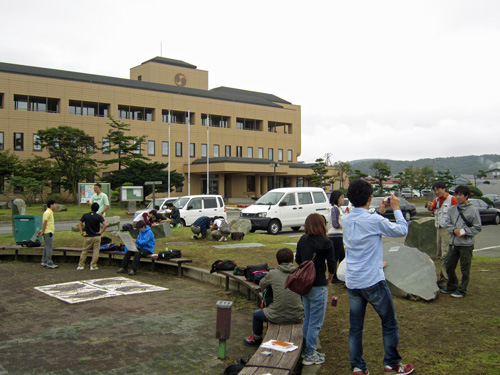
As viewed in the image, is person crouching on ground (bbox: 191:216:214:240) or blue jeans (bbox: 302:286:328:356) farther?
person crouching on ground (bbox: 191:216:214:240)

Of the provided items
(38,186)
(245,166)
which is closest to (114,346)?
(38,186)

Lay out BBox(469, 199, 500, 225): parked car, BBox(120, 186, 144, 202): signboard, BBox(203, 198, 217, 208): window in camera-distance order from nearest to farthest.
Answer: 1. BBox(203, 198, 217, 208): window
2. BBox(469, 199, 500, 225): parked car
3. BBox(120, 186, 144, 202): signboard

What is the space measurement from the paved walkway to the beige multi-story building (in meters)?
33.2

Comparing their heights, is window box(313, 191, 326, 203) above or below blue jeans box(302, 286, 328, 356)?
above

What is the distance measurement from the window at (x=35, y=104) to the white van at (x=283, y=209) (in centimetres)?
3796

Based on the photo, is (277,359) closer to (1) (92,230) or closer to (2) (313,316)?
(2) (313,316)

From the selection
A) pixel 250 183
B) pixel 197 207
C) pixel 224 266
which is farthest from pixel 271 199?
pixel 250 183

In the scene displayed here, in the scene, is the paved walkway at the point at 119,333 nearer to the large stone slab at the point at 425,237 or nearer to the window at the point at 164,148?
the large stone slab at the point at 425,237

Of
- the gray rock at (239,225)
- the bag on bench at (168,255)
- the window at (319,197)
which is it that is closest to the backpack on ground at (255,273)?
the bag on bench at (168,255)

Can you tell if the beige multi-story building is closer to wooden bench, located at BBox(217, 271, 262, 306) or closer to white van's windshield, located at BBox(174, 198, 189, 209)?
white van's windshield, located at BBox(174, 198, 189, 209)

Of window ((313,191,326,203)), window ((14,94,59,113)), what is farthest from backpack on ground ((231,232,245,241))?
window ((14,94,59,113))

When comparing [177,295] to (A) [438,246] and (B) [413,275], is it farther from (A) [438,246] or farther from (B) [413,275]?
(A) [438,246]

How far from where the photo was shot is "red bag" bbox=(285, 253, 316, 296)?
466cm

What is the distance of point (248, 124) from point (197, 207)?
47.2 meters
